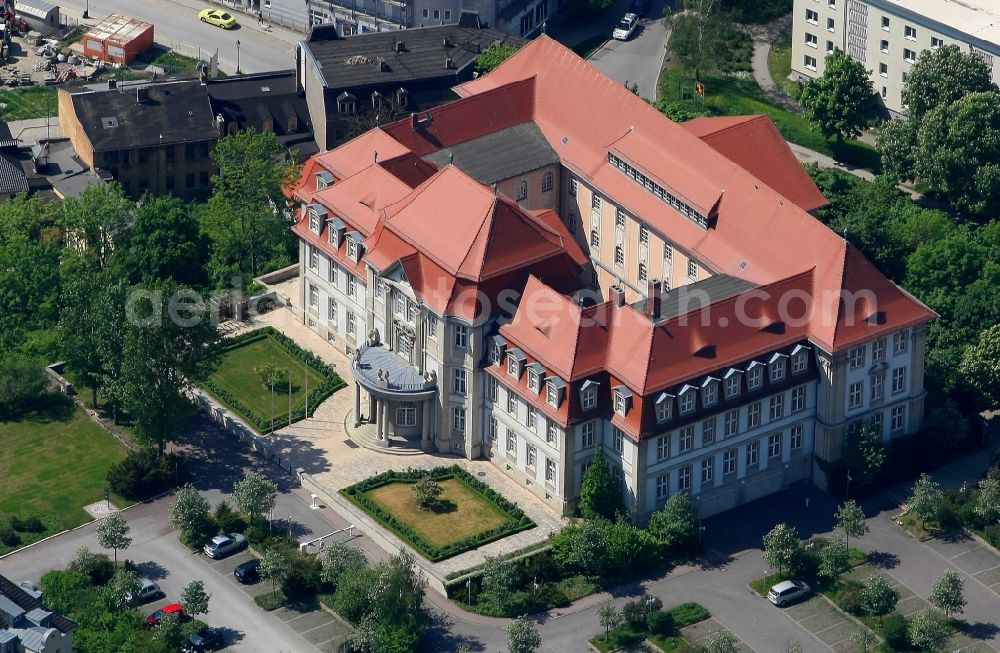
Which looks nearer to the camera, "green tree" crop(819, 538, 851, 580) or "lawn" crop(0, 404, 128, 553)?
"green tree" crop(819, 538, 851, 580)

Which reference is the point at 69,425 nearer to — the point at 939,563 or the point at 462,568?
the point at 462,568

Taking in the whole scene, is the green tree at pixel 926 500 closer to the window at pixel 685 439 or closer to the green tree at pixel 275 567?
the window at pixel 685 439

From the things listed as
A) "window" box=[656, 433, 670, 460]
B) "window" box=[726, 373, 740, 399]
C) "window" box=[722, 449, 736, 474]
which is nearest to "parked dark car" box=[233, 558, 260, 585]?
"window" box=[656, 433, 670, 460]

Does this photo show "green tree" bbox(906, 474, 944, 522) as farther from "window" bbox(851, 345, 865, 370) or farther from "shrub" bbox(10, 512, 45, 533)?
"shrub" bbox(10, 512, 45, 533)

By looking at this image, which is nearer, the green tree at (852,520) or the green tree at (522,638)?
the green tree at (522,638)

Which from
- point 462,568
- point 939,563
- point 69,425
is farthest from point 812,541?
point 69,425

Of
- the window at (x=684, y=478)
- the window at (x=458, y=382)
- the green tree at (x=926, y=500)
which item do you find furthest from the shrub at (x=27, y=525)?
the green tree at (x=926, y=500)
